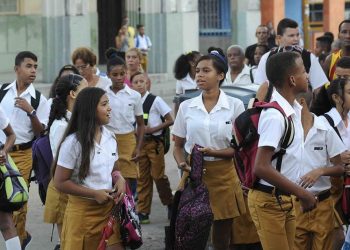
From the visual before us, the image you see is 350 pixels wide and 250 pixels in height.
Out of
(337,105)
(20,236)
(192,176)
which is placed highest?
(337,105)

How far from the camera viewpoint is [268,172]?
6664mm

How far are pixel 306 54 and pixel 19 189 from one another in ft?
9.71

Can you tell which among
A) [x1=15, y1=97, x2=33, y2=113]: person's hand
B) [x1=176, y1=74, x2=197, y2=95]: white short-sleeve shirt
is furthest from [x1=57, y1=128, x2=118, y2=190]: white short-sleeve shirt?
[x1=176, y1=74, x2=197, y2=95]: white short-sleeve shirt

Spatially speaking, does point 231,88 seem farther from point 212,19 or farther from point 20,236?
point 212,19

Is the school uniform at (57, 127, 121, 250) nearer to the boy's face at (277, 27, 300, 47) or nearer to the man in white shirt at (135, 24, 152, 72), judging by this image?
the boy's face at (277, 27, 300, 47)

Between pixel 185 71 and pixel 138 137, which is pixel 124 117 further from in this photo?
pixel 185 71

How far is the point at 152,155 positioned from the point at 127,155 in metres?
0.66

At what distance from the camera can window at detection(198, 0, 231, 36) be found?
34.4m

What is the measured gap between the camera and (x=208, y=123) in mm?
8484

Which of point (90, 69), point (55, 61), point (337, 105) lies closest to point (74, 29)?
point (55, 61)

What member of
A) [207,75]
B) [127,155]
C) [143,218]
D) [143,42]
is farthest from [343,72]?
[143,42]

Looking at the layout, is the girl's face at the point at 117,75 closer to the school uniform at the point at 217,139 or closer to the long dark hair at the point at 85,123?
the school uniform at the point at 217,139

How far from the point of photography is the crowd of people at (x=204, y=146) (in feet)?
22.8

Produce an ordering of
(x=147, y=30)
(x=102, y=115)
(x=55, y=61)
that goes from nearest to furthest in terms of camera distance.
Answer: (x=102, y=115), (x=55, y=61), (x=147, y=30)
